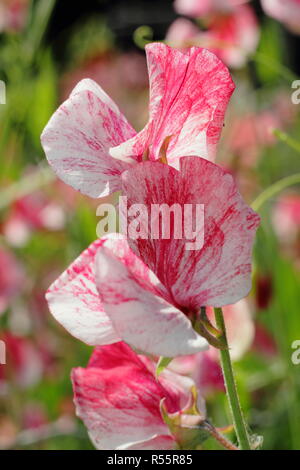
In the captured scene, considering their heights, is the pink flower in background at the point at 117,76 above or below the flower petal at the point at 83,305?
above

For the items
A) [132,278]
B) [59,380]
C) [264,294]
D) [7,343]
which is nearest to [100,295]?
[132,278]

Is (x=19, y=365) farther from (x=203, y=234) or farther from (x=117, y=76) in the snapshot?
(x=117, y=76)

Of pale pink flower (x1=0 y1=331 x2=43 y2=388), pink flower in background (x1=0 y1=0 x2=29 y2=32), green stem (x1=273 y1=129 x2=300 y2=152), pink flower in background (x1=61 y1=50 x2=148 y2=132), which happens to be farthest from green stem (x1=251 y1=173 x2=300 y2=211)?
pink flower in background (x1=61 y1=50 x2=148 y2=132)

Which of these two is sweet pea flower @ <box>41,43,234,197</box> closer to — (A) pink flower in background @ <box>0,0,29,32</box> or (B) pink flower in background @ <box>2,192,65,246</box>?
(B) pink flower in background @ <box>2,192,65,246</box>

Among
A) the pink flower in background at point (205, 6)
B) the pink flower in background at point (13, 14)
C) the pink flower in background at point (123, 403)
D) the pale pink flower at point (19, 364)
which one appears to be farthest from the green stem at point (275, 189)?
the pink flower in background at point (13, 14)

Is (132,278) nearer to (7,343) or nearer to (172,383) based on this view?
(172,383)

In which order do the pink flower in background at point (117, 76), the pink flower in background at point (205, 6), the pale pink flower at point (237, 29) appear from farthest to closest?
the pink flower in background at point (117, 76), the pale pink flower at point (237, 29), the pink flower in background at point (205, 6)

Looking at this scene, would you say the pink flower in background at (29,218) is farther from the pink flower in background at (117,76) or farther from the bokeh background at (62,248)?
the pink flower in background at (117,76)
